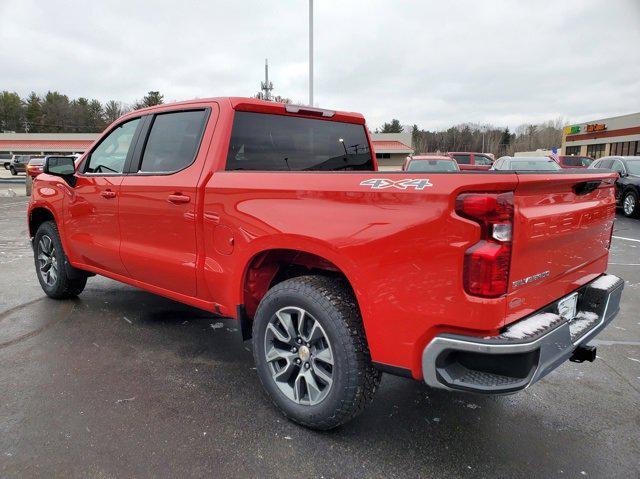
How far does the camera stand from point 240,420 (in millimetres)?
2889

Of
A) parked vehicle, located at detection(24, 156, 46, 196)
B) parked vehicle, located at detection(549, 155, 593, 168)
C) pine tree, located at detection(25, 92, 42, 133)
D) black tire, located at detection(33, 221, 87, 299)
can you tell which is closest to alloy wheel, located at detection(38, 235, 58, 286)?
black tire, located at detection(33, 221, 87, 299)

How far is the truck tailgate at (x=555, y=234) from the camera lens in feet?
7.00

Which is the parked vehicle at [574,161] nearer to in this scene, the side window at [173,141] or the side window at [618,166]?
the side window at [618,166]

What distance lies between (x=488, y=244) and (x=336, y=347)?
0.95m

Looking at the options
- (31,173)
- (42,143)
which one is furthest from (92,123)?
(31,173)

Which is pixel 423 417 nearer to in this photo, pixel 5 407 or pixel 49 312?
pixel 5 407

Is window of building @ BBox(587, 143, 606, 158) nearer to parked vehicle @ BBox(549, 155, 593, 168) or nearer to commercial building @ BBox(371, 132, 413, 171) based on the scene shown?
commercial building @ BBox(371, 132, 413, 171)

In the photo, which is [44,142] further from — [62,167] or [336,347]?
[336,347]

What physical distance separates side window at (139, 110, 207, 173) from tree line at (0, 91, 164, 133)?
97.6 metres

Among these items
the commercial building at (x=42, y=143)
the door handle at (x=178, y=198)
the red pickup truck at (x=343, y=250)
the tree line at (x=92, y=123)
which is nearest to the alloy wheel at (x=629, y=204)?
the red pickup truck at (x=343, y=250)

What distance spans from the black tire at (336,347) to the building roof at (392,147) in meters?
54.7

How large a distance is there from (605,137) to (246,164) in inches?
1937

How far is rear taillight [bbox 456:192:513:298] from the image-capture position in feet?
6.63

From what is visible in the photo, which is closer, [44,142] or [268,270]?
[268,270]
